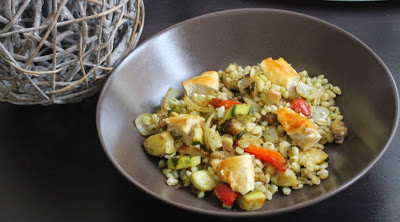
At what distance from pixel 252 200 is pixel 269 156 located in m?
0.15

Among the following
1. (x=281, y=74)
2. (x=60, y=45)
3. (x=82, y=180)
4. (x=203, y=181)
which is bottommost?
(x=82, y=180)

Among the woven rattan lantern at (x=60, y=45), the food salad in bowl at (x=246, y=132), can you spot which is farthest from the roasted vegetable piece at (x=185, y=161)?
the woven rattan lantern at (x=60, y=45)

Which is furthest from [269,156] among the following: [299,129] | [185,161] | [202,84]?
[202,84]

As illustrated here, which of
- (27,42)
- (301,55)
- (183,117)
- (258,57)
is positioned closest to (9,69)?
(27,42)

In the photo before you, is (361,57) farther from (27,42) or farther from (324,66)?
(27,42)

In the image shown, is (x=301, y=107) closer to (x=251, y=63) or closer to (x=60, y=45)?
(x=251, y=63)

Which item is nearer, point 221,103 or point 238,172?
point 238,172

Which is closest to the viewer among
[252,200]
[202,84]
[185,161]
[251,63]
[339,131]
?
[252,200]

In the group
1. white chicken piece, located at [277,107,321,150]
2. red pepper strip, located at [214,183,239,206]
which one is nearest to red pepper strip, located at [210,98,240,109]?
white chicken piece, located at [277,107,321,150]

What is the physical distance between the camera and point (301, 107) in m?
1.36

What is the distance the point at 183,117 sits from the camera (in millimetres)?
1271

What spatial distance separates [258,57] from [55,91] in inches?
27.2

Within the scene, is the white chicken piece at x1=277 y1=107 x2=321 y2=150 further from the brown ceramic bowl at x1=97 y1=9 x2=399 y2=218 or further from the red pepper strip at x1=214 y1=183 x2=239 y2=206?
the red pepper strip at x1=214 y1=183 x2=239 y2=206

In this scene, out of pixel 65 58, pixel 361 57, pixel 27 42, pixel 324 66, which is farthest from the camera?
pixel 324 66
